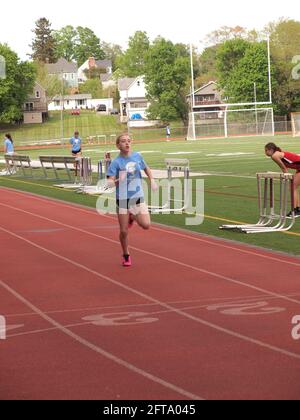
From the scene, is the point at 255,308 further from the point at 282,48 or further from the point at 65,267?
the point at 282,48

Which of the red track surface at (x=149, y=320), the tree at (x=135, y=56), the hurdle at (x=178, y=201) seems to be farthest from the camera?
the tree at (x=135, y=56)

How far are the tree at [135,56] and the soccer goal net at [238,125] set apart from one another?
253 ft

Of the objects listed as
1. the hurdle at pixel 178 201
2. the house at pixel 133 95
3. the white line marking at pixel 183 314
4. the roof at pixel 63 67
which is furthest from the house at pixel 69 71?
the white line marking at pixel 183 314

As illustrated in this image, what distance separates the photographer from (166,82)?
10994 cm

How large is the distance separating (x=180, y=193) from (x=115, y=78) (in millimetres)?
158952

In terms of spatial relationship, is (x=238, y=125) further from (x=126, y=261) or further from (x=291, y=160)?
(x=126, y=261)

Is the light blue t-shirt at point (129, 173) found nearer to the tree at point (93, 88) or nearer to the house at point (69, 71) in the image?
the tree at point (93, 88)

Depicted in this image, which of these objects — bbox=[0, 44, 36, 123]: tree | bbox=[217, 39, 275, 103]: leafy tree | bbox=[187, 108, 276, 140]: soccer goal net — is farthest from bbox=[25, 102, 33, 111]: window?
bbox=[187, 108, 276, 140]: soccer goal net

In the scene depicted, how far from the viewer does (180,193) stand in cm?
2305

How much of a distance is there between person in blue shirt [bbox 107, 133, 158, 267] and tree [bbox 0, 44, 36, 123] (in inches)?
4123

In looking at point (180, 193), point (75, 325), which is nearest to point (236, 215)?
point (180, 193)

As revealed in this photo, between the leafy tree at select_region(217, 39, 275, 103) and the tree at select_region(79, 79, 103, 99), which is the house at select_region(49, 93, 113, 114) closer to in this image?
the tree at select_region(79, 79, 103, 99)

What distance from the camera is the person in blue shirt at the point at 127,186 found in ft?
39.5

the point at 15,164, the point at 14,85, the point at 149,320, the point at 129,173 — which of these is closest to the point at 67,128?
the point at 14,85
